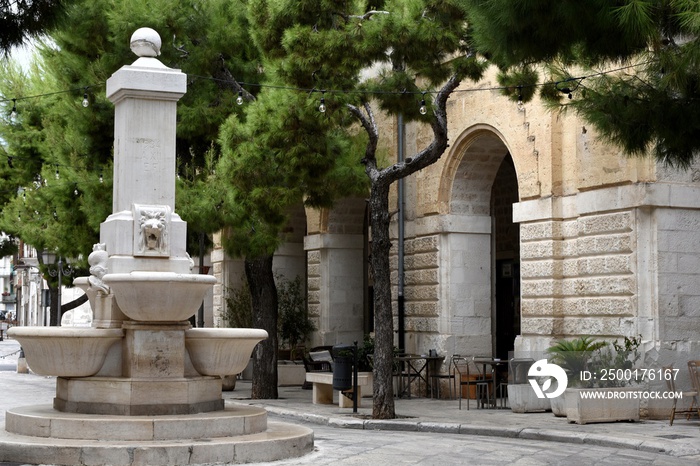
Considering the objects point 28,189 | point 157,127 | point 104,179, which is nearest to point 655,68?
point 157,127

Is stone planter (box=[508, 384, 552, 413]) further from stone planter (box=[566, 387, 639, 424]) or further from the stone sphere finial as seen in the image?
the stone sphere finial

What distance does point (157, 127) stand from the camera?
454 inches

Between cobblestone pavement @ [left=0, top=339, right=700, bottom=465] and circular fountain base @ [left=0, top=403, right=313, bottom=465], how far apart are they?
32 cm

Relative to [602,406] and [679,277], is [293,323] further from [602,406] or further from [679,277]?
[602,406]

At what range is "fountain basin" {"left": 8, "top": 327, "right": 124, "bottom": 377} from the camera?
10539 millimetres

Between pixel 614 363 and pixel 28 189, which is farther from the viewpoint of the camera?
pixel 28 189

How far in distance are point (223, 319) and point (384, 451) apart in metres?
15.2

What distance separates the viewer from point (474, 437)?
13656 mm

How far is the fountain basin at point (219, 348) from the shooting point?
11.0 metres

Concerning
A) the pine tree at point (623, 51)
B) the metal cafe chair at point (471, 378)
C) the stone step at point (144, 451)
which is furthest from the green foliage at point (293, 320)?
the stone step at point (144, 451)

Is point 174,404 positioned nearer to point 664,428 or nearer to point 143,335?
point 143,335

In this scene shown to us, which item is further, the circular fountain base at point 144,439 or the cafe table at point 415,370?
the cafe table at point 415,370

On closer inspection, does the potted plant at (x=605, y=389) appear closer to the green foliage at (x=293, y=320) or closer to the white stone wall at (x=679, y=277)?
the white stone wall at (x=679, y=277)

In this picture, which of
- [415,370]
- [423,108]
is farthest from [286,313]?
[423,108]
